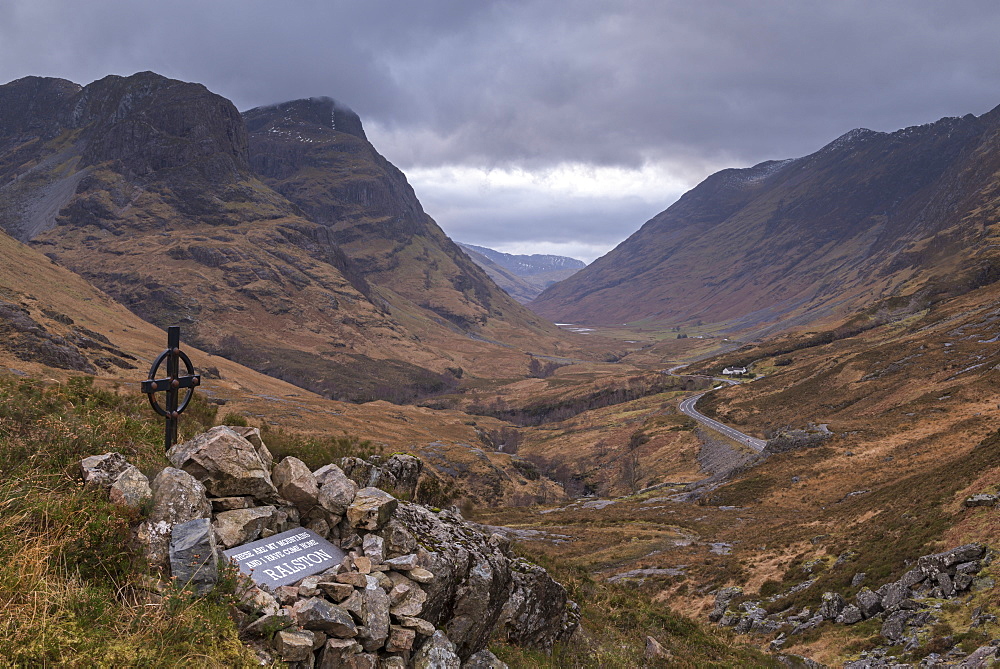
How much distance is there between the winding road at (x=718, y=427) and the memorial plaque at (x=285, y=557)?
8586cm

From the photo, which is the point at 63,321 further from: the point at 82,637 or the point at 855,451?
the point at 855,451

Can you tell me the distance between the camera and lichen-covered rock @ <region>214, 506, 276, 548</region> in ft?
29.1

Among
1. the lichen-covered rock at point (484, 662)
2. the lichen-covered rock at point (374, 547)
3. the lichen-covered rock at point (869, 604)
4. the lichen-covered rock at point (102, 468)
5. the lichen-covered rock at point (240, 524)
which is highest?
the lichen-covered rock at point (102, 468)

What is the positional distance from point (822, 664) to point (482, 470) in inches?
2901

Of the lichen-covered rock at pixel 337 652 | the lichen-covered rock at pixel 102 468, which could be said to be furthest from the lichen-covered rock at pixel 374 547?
the lichen-covered rock at pixel 102 468

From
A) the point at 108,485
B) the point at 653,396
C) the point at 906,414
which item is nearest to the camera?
the point at 108,485

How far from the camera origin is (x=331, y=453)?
15.9 m

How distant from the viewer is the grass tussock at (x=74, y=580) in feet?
18.2

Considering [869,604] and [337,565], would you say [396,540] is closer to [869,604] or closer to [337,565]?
[337,565]

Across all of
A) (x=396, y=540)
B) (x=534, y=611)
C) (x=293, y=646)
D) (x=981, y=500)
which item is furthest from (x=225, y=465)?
(x=981, y=500)

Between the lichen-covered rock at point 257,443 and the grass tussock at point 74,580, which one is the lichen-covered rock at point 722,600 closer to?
the lichen-covered rock at point 257,443

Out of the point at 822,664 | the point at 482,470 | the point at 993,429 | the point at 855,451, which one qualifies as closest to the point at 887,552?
the point at 822,664

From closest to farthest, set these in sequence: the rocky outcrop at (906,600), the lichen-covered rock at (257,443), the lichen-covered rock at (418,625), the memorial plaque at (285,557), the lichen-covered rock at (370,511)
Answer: the memorial plaque at (285,557)
the lichen-covered rock at (418,625)
the lichen-covered rock at (370,511)
the lichen-covered rock at (257,443)
the rocky outcrop at (906,600)

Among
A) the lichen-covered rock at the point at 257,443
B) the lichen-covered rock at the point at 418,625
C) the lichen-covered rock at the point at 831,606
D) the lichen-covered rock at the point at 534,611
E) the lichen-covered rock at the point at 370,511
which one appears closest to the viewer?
the lichen-covered rock at the point at 418,625
